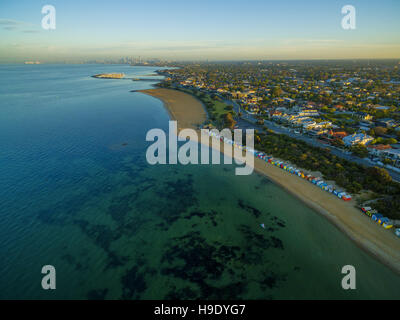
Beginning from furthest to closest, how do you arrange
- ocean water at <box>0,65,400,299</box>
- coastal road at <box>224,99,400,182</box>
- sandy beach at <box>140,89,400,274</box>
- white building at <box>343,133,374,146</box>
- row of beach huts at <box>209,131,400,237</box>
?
white building at <box>343,133,374,146</box>
coastal road at <box>224,99,400,182</box>
row of beach huts at <box>209,131,400,237</box>
sandy beach at <box>140,89,400,274</box>
ocean water at <box>0,65,400,299</box>

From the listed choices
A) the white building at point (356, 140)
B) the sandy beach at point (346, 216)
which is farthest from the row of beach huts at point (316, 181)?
the white building at point (356, 140)

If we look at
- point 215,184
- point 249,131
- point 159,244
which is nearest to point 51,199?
point 159,244

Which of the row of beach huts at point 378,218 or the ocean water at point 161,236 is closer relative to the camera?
the ocean water at point 161,236

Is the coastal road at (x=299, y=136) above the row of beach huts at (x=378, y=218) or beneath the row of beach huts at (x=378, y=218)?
above

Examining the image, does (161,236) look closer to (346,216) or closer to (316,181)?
(346,216)

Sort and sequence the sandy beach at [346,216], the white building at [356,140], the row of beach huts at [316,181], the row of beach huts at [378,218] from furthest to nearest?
the white building at [356,140]
the row of beach huts at [316,181]
the row of beach huts at [378,218]
the sandy beach at [346,216]

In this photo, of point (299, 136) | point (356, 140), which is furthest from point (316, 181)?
point (299, 136)

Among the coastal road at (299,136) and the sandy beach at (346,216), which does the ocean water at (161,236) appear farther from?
the coastal road at (299,136)

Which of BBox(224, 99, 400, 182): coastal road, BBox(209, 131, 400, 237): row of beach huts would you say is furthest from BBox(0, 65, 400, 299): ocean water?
BBox(224, 99, 400, 182): coastal road

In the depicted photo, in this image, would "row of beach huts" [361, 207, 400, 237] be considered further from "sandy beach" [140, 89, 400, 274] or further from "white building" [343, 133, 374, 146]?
"white building" [343, 133, 374, 146]
